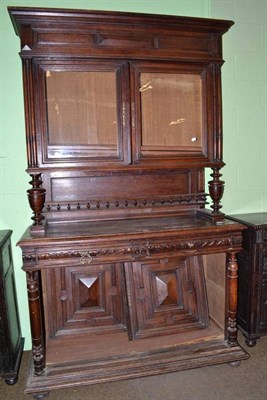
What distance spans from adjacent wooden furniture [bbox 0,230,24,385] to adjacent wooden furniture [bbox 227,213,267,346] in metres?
1.68

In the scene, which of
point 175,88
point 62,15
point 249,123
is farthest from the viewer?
point 249,123

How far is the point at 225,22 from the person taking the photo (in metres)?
2.02

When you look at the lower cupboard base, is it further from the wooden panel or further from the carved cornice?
the wooden panel

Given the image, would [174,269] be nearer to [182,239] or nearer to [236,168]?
[182,239]

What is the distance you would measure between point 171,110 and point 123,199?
2.41ft

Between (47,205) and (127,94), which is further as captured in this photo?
(47,205)

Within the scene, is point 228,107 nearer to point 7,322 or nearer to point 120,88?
point 120,88

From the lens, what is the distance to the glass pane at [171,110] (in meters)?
2.07

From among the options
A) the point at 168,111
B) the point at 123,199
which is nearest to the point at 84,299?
the point at 123,199

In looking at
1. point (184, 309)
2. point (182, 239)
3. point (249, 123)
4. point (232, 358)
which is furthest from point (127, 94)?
point (232, 358)

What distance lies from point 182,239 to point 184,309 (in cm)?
67

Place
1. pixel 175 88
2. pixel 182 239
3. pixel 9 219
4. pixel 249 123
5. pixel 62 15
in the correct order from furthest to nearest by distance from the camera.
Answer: pixel 249 123 < pixel 9 219 < pixel 175 88 < pixel 182 239 < pixel 62 15

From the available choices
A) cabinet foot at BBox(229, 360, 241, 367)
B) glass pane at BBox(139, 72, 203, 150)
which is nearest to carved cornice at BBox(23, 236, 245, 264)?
glass pane at BBox(139, 72, 203, 150)

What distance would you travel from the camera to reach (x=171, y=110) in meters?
2.11
